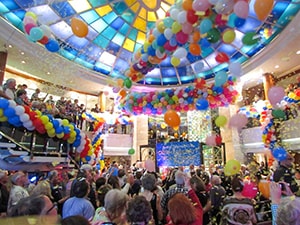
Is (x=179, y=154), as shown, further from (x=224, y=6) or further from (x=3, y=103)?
(x=224, y=6)

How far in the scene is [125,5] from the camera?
9.90 metres

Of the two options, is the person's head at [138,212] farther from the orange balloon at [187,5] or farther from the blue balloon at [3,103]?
the blue balloon at [3,103]

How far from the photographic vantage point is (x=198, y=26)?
421 cm

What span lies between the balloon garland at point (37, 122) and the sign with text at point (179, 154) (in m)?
6.37

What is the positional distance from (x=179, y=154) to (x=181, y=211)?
418 inches

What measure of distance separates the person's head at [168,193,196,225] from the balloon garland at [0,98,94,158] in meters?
4.14

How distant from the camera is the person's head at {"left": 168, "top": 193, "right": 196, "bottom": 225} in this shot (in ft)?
6.89

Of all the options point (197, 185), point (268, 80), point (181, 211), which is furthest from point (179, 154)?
point (181, 211)

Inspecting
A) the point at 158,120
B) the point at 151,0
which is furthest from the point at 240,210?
the point at 158,120

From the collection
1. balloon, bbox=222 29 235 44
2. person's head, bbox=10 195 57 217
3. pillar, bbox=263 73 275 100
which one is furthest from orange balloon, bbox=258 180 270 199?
pillar, bbox=263 73 275 100

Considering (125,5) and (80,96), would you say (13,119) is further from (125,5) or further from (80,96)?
(80,96)

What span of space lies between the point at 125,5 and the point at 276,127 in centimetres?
736

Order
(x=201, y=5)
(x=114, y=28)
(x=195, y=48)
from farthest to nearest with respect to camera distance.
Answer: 1. (x=114, y=28)
2. (x=195, y=48)
3. (x=201, y=5)

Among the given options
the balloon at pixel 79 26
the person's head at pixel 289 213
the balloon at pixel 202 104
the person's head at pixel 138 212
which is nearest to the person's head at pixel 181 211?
the person's head at pixel 138 212
